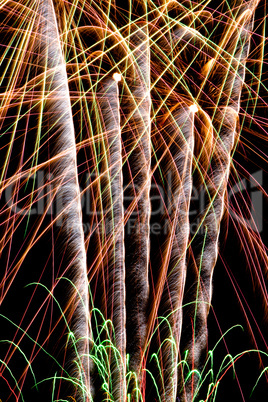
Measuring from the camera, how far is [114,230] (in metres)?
2.07

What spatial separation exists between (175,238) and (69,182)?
0.64 meters

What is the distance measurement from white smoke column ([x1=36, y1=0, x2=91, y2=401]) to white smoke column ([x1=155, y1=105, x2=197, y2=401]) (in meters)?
0.44

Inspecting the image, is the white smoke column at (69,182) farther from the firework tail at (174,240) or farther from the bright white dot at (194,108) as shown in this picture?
the bright white dot at (194,108)

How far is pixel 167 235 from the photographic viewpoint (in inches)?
92.4

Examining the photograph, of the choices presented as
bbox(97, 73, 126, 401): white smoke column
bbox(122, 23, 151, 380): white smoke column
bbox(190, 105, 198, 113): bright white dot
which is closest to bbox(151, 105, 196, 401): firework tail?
bbox(190, 105, 198, 113): bright white dot

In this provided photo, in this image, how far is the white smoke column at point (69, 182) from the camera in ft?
6.53

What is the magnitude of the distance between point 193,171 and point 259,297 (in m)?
0.89

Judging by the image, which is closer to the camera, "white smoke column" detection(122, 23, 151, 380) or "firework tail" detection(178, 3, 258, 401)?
"white smoke column" detection(122, 23, 151, 380)

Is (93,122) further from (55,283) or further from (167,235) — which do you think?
(55,283)

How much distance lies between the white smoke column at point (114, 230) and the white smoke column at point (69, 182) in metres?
0.15

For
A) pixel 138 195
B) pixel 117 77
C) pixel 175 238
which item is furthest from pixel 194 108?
pixel 175 238

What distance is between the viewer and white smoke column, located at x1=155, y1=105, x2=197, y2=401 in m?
2.17

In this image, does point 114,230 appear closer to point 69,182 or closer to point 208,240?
point 69,182

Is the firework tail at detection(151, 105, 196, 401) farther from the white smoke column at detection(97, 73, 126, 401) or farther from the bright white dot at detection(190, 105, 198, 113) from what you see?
the white smoke column at detection(97, 73, 126, 401)
